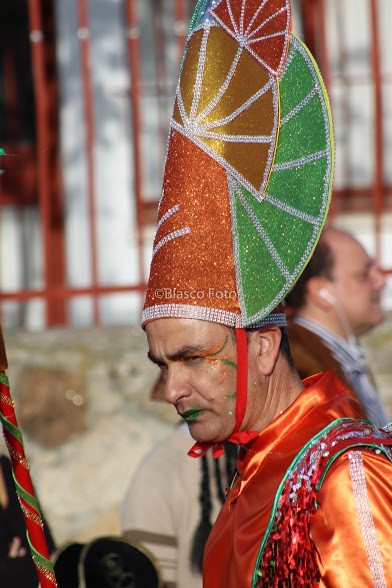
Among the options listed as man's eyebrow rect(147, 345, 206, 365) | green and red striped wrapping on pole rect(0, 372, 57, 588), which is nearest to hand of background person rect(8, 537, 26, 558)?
green and red striped wrapping on pole rect(0, 372, 57, 588)

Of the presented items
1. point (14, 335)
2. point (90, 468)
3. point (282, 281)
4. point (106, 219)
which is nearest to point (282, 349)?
point (282, 281)

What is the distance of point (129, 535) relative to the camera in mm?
3928

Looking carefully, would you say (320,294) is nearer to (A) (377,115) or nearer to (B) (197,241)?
(B) (197,241)

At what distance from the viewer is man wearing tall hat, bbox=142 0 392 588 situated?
2537 millimetres

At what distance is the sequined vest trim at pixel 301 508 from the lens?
2.31 metres

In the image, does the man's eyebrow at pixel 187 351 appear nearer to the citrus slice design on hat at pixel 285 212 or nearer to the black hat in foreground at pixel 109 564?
the citrus slice design on hat at pixel 285 212

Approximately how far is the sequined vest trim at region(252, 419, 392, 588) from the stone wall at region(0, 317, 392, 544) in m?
2.44

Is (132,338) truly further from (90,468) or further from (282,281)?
(282,281)

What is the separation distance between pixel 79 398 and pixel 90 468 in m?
0.31

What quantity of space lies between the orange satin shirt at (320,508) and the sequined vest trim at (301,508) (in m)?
0.02

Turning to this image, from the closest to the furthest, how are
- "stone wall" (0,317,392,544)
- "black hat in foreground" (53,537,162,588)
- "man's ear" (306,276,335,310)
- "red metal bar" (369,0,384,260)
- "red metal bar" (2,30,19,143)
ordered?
"black hat in foreground" (53,537,162,588), "man's ear" (306,276,335,310), "stone wall" (0,317,392,544), "red metal bar" (369,0,384,260), "red metal bar" (2,30,19,143)

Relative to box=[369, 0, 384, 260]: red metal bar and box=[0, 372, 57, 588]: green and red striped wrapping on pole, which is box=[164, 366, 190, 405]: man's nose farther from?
box=[369, 0, 384, 260]: red metal bar

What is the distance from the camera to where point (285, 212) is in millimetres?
2562

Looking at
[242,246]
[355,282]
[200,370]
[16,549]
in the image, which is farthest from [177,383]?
[355,282]
